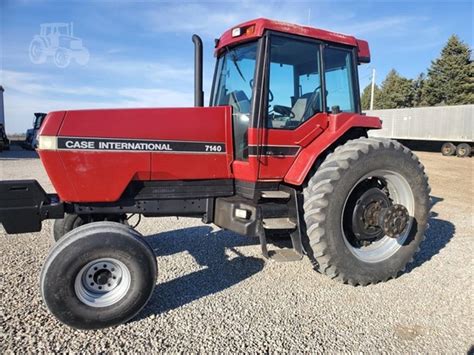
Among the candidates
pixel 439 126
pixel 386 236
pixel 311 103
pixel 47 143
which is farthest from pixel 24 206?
pixel 439 126

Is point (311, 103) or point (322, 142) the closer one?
point (322, 142)

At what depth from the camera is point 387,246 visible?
4.11m

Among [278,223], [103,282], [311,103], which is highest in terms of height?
[311,103]

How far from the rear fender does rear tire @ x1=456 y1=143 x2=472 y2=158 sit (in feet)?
64.1

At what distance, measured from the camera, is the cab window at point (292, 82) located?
3.77 meters

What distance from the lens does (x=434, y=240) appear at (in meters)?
5.44

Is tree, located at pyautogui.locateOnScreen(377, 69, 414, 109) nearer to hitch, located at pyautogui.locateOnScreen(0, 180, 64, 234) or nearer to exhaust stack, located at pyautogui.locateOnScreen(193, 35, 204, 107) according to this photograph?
exhaust stack, located at pyautogui.locateOnScreen(193, 35, 204, 107)

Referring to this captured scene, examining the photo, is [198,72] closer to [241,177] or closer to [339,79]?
[241,177]

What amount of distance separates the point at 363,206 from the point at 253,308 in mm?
1623

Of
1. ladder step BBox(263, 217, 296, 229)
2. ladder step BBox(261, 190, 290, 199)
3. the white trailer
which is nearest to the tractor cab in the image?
ladder step BBox(261, 190, 290, 199)

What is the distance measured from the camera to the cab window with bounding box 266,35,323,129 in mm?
3771

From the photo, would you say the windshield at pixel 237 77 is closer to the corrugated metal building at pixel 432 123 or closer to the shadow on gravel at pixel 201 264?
the shadow on gravel at pixel 201 264

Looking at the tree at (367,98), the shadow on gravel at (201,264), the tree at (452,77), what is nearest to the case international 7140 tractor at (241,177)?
the shadow on gravel at (201,264)

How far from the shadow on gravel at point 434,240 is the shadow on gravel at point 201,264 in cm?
202
